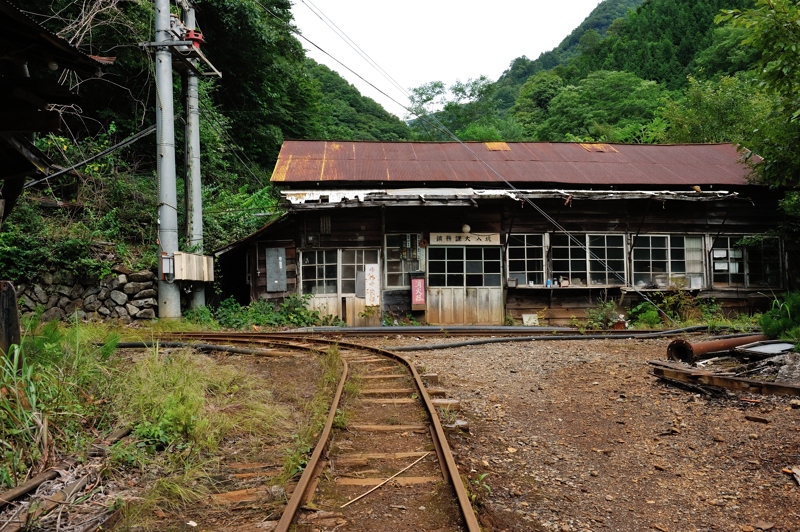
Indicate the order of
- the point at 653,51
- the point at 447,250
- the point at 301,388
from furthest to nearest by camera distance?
the point at 653,51, the point at 447,250, the point at 301,388

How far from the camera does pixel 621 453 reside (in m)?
4.71

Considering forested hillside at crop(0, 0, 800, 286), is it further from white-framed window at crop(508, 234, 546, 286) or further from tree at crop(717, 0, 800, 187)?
white-framed window at crop(508, 234, 546, 286)

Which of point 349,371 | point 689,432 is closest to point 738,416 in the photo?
point 689,432

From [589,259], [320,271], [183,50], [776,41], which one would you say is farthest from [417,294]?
[776,41]

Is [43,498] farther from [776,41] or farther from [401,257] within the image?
[401,257]

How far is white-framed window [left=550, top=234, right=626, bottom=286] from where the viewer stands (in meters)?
15.2

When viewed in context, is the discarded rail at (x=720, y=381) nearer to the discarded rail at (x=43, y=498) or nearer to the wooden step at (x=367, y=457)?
the wooden step at (x=367, y=457)

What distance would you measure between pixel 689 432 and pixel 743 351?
3184 millimetres

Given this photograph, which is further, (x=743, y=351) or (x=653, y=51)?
(x=653, y=51)

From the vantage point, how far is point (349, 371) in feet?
24.1

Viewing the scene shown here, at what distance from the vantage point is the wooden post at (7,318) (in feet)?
14.5

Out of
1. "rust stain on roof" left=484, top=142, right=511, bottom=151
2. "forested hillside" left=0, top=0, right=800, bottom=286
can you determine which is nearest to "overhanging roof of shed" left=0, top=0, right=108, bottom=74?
"forested hillside" left=0, top=0, right=800, bottom=286

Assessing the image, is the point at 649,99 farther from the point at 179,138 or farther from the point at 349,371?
the point at 349,371

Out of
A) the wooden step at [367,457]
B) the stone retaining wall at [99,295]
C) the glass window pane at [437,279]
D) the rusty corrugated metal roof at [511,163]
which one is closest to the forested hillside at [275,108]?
the stone retaining wall at [99,295]
